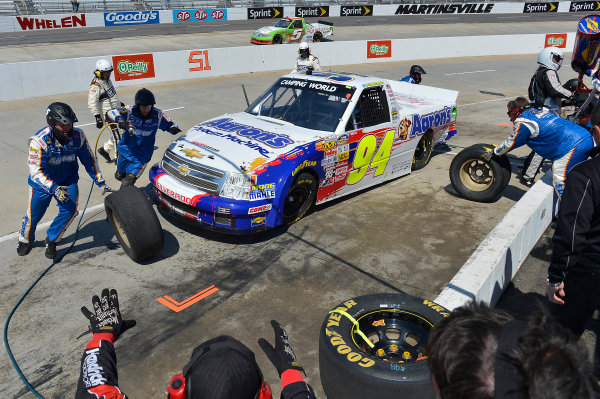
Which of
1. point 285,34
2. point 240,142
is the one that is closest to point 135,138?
point 240,142

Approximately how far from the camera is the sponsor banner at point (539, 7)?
164 feet

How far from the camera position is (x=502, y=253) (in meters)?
4.74

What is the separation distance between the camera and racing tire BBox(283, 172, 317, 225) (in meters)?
6.43

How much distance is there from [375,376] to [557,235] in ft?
5.31

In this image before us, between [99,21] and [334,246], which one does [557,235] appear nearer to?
[334,246]

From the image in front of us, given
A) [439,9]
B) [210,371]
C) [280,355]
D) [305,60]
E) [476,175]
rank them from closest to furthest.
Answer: [210,371] → [280,355] → [476,175] → [305,60] → [439,9]

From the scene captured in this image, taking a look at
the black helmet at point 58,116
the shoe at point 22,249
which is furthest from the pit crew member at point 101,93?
the shoe at point 22,249

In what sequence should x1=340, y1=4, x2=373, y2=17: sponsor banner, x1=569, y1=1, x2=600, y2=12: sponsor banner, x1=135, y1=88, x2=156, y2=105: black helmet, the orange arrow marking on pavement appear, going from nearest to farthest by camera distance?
the orange arrow marking on pavement
x1=135, y1=88, x2=156, y2=105: black helmet
x1=340, y1=4, x2=373, y2=17: sponsor banner
x1=569, y1=1, x2=600, y2=12: sponsor banner

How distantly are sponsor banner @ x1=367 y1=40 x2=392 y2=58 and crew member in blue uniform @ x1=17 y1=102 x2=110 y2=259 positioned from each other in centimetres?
1970

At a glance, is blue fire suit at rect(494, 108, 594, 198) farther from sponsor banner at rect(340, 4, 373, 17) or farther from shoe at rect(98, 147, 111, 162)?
sponsor banner at rect(340, 4, 373, 17)

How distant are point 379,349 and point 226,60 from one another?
57.3ft

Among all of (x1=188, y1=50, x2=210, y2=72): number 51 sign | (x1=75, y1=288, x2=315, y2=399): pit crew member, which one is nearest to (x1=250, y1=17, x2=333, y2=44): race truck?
(x1=188, y1=50, x2=210, y2=72): number 51 sign

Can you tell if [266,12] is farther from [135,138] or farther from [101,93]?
[135,138]

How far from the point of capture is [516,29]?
38156mm
